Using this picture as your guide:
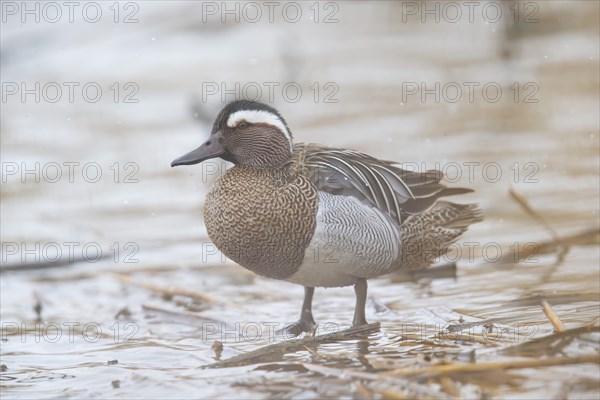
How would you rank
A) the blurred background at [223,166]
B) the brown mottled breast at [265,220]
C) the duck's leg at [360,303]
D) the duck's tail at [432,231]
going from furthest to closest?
1. the duck's tail at [432,231]
2. the duck's leg at [360,303]
3. the brown mottled breast at [265,220]
4. the blurred background at [223,166]

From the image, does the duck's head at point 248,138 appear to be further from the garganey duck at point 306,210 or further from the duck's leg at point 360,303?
the duck's leg at point 360,303

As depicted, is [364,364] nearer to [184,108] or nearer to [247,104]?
[247,104]

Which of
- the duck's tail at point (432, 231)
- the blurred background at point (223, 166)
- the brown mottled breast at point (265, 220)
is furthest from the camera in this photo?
the duck's tail at point (432, 231)

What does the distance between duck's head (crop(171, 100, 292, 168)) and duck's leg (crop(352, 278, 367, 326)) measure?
78 centimetres

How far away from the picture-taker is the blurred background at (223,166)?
543 centimetres

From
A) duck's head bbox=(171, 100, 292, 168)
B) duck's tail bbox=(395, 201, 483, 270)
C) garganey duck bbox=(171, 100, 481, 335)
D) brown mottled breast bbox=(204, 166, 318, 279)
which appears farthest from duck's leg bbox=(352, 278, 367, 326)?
duck's head bbox=(171, 100, 292, 168)

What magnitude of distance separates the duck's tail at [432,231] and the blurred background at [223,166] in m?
0.28

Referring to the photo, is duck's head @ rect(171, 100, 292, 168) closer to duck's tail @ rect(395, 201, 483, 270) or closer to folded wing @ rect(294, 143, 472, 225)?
folded wing @ rect(294, 143, 472, 225)

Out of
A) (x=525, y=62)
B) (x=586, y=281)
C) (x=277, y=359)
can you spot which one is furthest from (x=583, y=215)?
(x=525, y=62)

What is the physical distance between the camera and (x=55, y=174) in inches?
387

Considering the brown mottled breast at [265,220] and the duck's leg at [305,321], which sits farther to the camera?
the duck's leg at [305,321]

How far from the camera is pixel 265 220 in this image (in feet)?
19.1

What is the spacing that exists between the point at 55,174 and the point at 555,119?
14.6 ft

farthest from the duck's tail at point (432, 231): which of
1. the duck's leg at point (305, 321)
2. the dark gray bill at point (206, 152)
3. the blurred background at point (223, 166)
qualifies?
the dark gray bill at point (206, 152)
